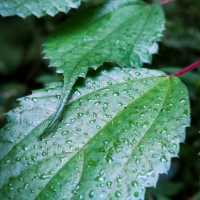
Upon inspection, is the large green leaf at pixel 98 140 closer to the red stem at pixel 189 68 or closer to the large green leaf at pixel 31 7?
the red stem at pixel 189 68

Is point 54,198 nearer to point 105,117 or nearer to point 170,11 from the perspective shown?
point 105,117

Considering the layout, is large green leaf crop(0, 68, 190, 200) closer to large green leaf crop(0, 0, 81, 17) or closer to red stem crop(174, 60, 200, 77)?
red stem crop(174, 60, 200, 77)

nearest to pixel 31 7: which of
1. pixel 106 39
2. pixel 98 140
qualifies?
pixel 106 39

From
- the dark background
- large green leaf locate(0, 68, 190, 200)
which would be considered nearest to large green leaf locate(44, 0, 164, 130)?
large green leaf locate(0, 68, 190, 200)

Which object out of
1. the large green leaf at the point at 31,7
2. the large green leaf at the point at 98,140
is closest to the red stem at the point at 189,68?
the large green leaf at the point at 98,140

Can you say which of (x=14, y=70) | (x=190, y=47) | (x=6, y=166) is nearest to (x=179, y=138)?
(x=6, y=166)

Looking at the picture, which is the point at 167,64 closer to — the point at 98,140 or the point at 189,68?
the point at 189,68

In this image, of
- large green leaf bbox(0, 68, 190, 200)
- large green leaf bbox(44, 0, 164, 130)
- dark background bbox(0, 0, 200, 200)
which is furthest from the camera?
dark background bbox(0, 0, 200, 200)
